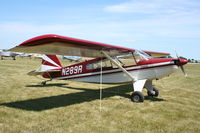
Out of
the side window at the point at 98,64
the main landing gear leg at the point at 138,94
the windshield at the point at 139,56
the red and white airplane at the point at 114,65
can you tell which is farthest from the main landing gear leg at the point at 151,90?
the side window at the point at 98,64

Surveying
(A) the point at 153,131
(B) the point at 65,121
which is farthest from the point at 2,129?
(A) the point at 153,131

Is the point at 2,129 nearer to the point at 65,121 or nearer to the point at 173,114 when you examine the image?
the point at 65,121

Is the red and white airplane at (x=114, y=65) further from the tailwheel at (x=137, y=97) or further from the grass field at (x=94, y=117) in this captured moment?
the grass field at (x=94, y=117)

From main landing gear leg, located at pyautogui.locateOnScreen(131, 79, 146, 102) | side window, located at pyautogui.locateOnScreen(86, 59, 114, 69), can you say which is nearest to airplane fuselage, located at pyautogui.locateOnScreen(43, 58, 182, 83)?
side window, located at pyautogui.locateOnScreen(86, 59, 114, 69)

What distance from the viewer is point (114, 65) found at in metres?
9.48

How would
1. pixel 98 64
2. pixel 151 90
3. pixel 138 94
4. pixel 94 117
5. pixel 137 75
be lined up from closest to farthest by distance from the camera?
pixel 94 117
pixel 138 94
pixel 137 75
pixel 151 90
pixel 98 64

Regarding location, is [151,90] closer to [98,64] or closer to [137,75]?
[137,75]

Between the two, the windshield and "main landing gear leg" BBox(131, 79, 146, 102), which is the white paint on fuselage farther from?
the windshield

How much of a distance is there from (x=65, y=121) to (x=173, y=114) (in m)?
3.38

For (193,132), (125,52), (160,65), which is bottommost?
(193,132)

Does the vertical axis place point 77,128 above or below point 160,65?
below

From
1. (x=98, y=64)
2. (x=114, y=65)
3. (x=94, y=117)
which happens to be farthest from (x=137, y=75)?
(x=94, y=117)

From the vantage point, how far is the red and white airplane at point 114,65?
24.3ft

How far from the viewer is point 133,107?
23.1ft
